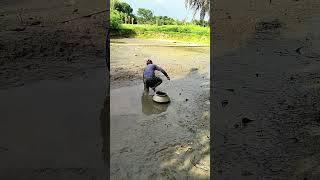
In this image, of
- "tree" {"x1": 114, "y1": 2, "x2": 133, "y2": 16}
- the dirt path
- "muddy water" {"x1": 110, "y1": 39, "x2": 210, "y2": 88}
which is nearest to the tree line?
"tree" {"x1": 114, "y1": 2, "x2": 133, "y2": 16}

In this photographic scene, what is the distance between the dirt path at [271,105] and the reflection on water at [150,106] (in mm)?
1637

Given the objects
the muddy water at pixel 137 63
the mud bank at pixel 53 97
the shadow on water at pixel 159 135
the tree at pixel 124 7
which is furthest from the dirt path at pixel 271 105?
the tree at pixel 124 7

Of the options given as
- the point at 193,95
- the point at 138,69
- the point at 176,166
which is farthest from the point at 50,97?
the point at 138,69

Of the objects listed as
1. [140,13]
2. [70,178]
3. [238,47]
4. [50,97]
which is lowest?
[70,178]

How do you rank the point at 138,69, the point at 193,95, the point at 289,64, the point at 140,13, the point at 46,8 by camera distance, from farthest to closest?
the point at 140,13, the point at 138,69, the point at 193,95, the point at 289,64, the point at 46,8

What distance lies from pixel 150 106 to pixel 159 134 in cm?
133

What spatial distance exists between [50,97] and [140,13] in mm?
33789

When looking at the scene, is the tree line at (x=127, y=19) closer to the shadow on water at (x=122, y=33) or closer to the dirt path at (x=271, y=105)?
the shadow on water at (x=122, y=33)

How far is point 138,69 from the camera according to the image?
8.81 m

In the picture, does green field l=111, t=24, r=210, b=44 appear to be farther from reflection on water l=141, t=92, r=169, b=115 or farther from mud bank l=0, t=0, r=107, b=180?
mud bank l=0, t=0, r=107, b=180

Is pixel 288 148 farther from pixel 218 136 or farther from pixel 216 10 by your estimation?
pixel 216 10

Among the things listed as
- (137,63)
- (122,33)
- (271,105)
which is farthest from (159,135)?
(122,33)

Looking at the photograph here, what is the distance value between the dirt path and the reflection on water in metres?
1.64

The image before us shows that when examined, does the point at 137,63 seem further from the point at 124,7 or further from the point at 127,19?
the point at 124,7
